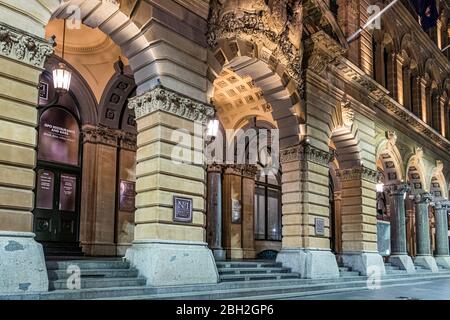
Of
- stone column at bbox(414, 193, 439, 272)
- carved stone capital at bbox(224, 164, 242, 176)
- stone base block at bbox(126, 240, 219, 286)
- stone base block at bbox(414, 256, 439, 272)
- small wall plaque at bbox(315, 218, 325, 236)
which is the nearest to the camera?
stone base block at bbox(126, 240, 219, 286)

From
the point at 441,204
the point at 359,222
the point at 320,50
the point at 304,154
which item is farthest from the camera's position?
the point at 441,204

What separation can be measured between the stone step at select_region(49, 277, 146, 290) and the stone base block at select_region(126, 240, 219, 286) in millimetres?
377

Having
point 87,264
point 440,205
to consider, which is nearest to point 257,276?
point 87,264

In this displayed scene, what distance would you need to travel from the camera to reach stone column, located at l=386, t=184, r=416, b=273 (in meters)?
30.3

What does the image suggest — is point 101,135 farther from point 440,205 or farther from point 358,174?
point 440,205

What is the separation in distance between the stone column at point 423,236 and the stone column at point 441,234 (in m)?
3.61

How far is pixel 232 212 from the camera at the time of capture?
1085 inches

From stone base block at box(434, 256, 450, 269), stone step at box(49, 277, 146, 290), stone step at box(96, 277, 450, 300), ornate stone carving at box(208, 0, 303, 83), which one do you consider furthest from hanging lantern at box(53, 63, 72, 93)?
stone base block at box(434, 256, 450, 269)

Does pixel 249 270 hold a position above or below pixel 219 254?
below

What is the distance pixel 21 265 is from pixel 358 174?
1856cm

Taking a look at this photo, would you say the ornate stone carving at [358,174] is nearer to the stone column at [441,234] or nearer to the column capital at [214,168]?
the column capital at [214,168]

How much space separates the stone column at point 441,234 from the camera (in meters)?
38.4

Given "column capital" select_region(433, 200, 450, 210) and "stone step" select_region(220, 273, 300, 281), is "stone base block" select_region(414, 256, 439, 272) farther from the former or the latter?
"stone step" select_region(220, 273, 300, 281)

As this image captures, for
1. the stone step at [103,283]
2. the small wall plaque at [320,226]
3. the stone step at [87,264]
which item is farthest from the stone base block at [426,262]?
the stone step at [103,283]
